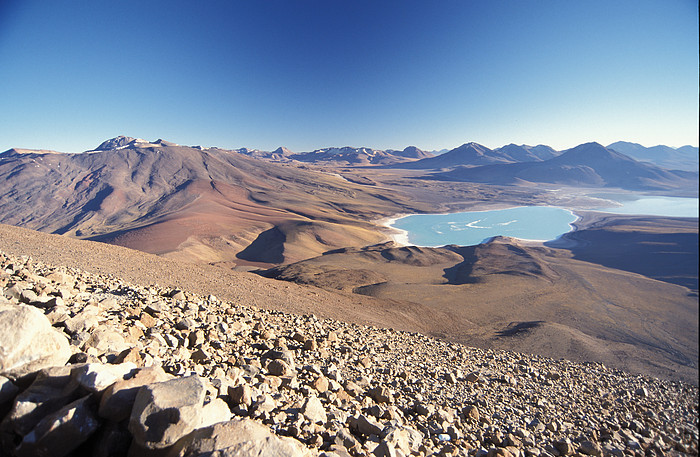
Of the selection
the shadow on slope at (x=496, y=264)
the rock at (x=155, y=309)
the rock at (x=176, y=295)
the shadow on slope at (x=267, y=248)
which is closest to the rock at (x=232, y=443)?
the rock at (x=155, y=309)

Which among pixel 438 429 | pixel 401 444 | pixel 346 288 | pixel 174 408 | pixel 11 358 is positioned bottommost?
pixel 346 288

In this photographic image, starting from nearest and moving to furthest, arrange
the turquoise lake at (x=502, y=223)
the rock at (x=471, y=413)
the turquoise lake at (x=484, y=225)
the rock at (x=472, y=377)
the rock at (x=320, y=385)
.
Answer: the rock at (x=320, y=385)
the rock at (x=471, y=413)
the rock at (x=472, y=377)
the turquoise lake at (x=502, y=223)
the turquoise lake at (x=484, y=225)

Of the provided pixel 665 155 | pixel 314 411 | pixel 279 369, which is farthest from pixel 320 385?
pixel 665 155

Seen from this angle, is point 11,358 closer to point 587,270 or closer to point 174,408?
point 174,408

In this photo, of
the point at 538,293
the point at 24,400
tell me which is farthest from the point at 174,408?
the point at 538,293

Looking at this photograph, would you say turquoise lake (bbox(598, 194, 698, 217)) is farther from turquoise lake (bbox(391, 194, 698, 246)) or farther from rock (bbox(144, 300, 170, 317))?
rock (bbox(144, 300, 170, 317))

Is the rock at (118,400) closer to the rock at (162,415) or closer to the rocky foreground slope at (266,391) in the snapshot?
the rocky foreground slope at (266,391)

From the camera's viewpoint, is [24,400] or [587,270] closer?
[24,400]
